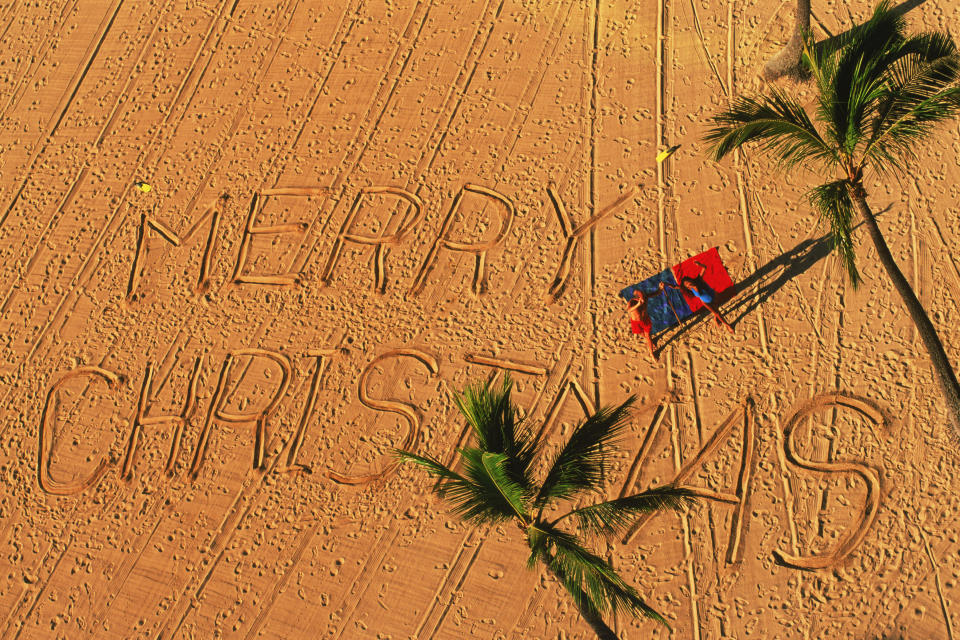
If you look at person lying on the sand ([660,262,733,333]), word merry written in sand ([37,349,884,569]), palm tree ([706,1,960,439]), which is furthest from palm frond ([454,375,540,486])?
person lying on the sand ([660,262,733,333])

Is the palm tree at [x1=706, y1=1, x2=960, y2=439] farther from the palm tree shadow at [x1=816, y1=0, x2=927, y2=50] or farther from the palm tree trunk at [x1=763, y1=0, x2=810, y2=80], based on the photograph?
the palm tree shadow at [x1=816, y1=0, x2=927, y2=50]

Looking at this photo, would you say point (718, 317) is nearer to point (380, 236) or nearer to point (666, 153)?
point (666, 153)

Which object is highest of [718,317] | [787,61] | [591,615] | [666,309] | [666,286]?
[787,61]

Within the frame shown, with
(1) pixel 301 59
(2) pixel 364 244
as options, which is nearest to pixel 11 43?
(1) pixel 301 59

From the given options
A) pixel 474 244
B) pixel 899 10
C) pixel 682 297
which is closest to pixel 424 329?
pixel 474 244

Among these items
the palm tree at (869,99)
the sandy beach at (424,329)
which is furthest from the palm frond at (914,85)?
the sandy beach at (424,329)

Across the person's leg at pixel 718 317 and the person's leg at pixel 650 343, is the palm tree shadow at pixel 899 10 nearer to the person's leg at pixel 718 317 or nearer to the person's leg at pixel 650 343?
the person's leg at pixel 718 317

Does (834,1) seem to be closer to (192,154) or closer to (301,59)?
(301,59)
